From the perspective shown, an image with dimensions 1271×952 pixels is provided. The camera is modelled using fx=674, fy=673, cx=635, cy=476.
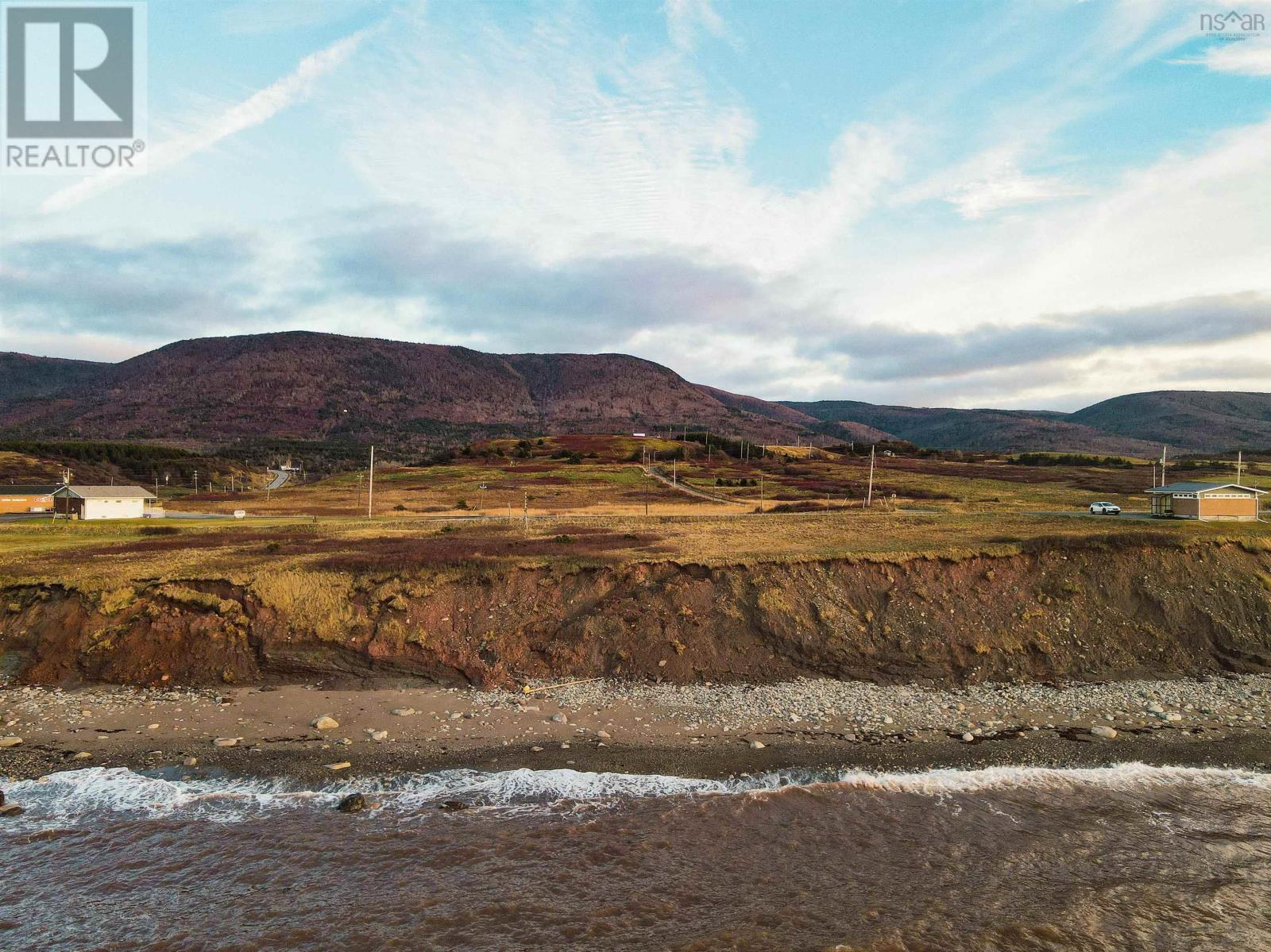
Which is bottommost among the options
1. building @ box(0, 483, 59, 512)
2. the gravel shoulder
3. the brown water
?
the brown water

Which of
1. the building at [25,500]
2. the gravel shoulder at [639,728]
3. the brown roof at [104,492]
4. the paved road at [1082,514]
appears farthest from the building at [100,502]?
the paved road at [1082,514]

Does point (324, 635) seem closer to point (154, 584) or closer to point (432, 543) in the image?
point (154, 584)

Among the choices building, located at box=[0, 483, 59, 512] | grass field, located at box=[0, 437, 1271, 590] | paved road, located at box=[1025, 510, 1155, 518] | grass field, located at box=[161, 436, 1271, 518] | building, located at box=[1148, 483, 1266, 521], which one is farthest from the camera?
building, located at box=[0, 483, 59, 512]

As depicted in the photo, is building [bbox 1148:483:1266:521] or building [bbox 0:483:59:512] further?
building [bbox 0:483:59:512]

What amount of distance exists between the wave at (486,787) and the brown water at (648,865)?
7 cm

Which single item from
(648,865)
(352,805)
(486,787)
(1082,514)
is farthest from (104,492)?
(1082,514)

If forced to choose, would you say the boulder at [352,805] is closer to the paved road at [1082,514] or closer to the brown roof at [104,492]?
the paved road at [1082,514]

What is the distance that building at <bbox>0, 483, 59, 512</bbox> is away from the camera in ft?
264

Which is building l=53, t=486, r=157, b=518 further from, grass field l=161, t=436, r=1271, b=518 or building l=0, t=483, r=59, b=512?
building l=0, t=483, r=59, b=512

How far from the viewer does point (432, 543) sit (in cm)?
3772

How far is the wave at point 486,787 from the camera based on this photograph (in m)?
16.7

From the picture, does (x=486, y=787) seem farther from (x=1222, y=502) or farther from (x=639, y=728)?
(x=1222, y=502)

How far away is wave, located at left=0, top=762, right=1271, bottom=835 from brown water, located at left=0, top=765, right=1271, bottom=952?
72mm

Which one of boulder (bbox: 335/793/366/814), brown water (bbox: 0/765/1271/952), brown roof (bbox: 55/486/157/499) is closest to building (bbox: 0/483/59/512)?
brown roof (bbox: 55/486/157/499)
